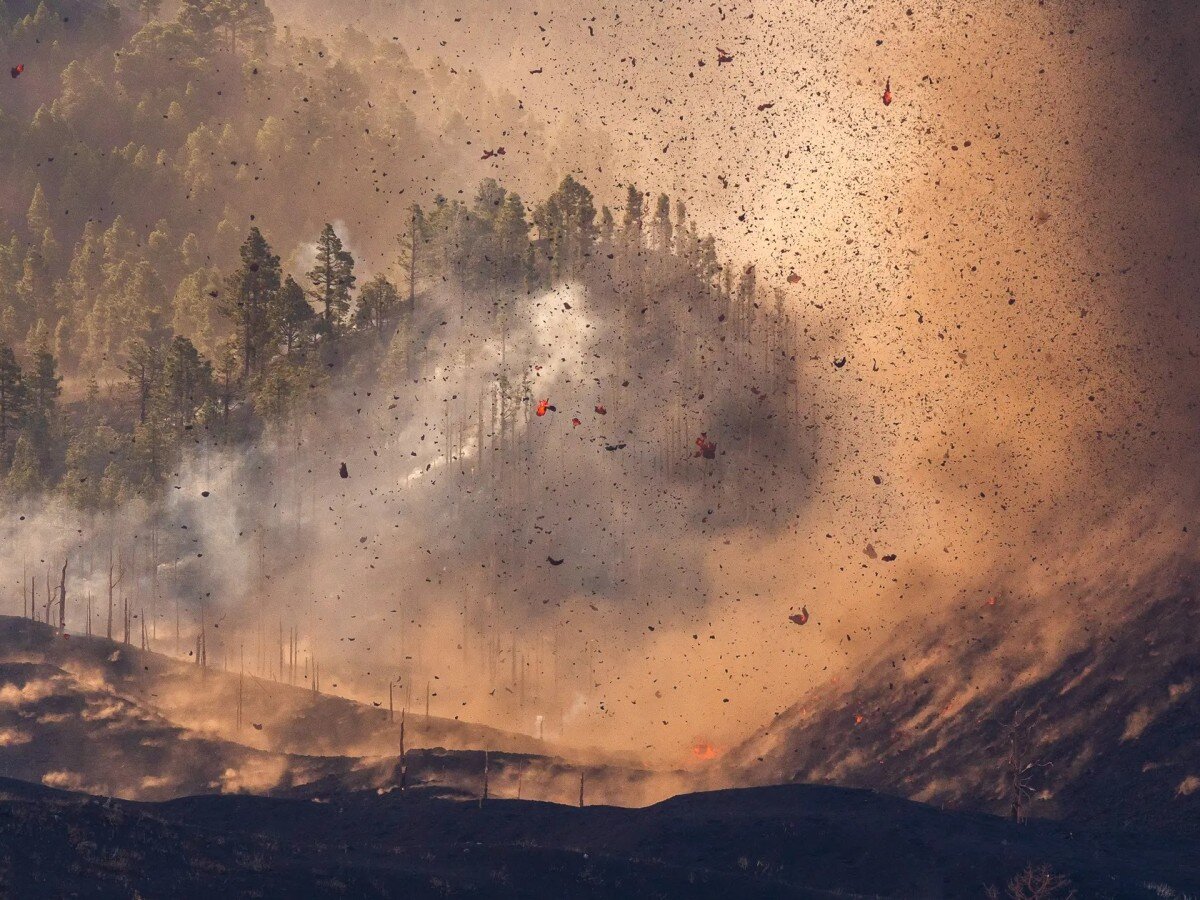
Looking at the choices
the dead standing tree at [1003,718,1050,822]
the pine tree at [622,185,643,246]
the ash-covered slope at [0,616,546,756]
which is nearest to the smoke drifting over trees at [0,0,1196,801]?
the pine tree at [622,185,643,246]

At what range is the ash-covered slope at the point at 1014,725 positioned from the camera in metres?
72.4

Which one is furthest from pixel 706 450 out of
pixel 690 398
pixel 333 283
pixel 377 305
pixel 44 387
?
pixel 44 387

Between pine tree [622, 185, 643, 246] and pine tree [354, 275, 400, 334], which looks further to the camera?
pine tree [622, 185, 643, 246]

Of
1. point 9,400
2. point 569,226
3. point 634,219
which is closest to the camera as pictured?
point 9,400

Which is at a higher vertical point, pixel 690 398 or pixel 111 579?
pixel 690 398

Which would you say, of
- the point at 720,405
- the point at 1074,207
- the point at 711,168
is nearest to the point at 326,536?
the point at 720,405

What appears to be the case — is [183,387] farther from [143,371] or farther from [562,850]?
[562,850]

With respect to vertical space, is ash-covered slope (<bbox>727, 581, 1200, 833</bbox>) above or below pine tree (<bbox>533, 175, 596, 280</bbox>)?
below

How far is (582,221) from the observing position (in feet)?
391

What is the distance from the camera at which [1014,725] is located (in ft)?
257

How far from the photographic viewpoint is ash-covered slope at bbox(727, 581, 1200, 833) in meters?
72.4

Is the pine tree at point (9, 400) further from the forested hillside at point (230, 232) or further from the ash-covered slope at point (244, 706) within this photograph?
the ash-covered slope at point (244, 706)

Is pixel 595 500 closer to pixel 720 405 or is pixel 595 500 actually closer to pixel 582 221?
pixel 720 405

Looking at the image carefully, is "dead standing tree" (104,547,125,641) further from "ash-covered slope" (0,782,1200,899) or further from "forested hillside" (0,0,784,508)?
"ash-covered slope" (0,782,1200,899)
